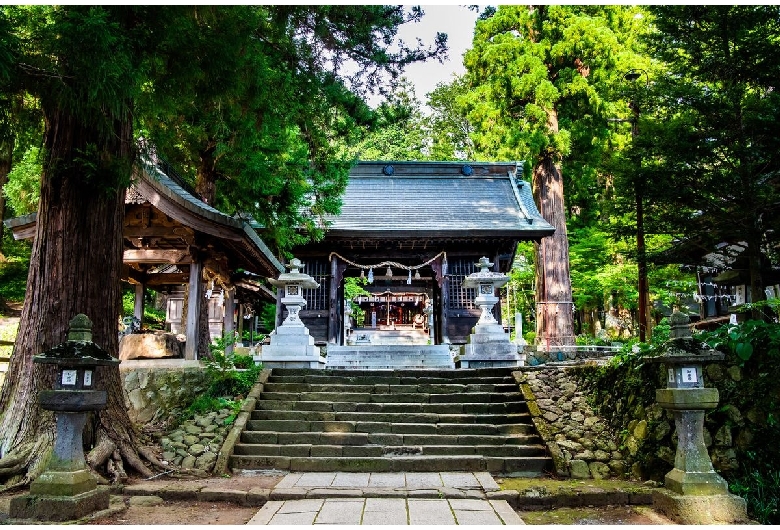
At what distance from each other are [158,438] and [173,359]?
2.86 meters

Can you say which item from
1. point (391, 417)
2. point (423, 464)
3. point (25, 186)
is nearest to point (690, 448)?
point (423, 464)

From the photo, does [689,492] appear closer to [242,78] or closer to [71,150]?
[242,78]

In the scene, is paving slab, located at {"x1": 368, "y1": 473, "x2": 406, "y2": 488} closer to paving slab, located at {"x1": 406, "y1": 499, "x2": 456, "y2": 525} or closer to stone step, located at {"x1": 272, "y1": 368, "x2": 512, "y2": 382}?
paving slab, located at {"x1": 406, "y1": 499, "x2": 456, "y2": 525}

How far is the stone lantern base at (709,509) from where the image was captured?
14.1ft

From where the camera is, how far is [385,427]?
7340 millimetres

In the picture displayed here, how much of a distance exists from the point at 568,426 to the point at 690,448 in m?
2.58

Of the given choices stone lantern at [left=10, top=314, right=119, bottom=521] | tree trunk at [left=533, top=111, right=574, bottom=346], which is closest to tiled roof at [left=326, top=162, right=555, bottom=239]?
tree trunk at [left=533, top=111, right=574, bottom=346]

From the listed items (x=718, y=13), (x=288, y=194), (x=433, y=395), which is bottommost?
(x=433, y=395)

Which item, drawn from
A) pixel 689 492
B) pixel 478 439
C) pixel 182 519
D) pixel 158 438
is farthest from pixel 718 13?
pixel 158 438

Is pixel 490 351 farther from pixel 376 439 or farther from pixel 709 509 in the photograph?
pixel 709 509

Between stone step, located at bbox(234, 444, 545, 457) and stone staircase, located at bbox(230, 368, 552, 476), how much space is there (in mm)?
13

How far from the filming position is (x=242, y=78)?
6.30 m

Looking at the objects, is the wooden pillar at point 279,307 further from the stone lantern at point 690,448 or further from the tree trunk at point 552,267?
the stone lantern at point 690,448

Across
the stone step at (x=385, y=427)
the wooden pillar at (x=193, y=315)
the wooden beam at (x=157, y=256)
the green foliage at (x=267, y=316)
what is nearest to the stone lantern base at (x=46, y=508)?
the stone step at (x=385, y=427)
